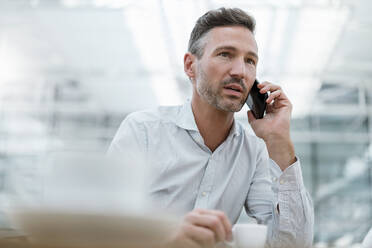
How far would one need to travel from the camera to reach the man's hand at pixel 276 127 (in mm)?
1404

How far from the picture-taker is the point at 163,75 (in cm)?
825

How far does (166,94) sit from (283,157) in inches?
336

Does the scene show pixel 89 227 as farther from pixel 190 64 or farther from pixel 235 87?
pixel 190 64

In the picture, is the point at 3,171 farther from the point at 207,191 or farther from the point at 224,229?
the point at 224,229

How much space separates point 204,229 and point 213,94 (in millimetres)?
1028

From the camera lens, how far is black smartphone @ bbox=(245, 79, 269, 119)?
1.65 meters

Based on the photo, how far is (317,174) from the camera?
36.7 feet

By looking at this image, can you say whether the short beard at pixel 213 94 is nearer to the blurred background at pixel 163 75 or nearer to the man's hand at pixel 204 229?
the man's hand at pixel 204 229

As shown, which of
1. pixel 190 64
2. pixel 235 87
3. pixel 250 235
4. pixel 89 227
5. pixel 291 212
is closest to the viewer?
pixel 89 227

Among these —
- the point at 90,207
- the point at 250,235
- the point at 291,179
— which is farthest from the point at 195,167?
the point at 90,207

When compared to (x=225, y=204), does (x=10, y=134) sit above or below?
below

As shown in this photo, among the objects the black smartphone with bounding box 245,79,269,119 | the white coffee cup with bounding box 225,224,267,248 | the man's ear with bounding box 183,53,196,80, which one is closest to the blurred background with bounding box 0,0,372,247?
the man's ear with bounding box 183,53,196,80

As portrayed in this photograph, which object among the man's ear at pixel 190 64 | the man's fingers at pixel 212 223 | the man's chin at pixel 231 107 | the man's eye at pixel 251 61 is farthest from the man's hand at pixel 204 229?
the man's ear at pixel 190 64

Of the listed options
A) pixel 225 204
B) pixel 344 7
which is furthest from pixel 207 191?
pixel 344 7
